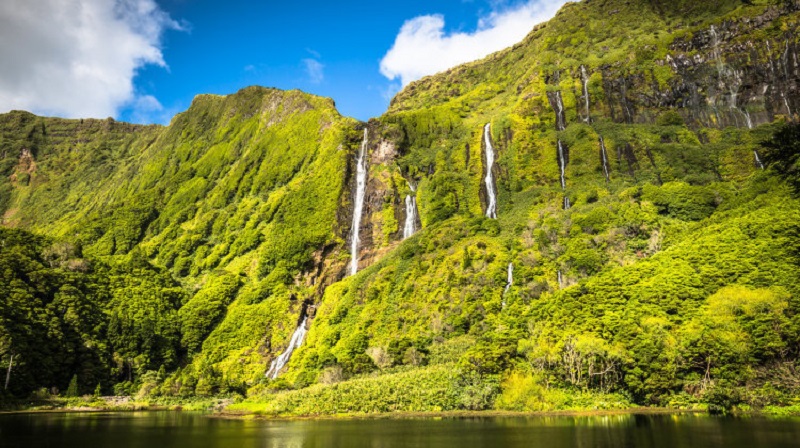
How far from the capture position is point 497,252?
88.1 m

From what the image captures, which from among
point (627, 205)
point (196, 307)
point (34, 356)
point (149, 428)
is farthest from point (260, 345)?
point (627, 205)

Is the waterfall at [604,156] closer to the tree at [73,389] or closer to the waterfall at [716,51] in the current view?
the waterfall at [716,51]

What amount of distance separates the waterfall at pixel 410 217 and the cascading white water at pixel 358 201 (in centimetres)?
1035

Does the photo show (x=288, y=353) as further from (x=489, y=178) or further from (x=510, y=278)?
(x=489, y=178)

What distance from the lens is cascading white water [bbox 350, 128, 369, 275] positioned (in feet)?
379

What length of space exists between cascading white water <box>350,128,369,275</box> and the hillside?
0.53 meters

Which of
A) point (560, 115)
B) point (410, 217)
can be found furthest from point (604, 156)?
point (410, 217)

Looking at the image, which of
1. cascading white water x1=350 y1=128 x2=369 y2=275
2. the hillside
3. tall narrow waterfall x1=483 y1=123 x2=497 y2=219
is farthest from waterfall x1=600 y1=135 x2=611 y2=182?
cascading white water x1=350 y1=128 x2=369 y2=275

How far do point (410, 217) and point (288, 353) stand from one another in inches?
1572

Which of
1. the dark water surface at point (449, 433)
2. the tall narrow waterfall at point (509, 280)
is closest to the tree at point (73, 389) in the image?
the dark water surface at point (449, 433)

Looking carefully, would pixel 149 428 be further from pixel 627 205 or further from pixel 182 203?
pixel 182 203

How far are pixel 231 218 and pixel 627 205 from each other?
4145 inches

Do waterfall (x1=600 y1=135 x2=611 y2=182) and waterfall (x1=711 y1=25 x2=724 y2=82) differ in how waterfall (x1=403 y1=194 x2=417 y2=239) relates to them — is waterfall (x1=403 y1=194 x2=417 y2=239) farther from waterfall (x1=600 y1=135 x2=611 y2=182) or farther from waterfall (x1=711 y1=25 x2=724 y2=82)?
waterfall (x1=711 y1=25 x2=724 y2=82)

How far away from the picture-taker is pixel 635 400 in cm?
4966
